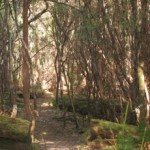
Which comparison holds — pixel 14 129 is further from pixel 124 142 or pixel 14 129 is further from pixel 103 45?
pixel 124 142

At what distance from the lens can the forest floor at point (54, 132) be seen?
813cm

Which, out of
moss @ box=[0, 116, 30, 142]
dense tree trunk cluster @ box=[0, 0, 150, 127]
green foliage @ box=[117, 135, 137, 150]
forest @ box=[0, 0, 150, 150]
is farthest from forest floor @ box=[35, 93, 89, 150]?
green foliage @ box=[117, 135, 137, 150]

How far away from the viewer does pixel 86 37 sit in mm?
9320

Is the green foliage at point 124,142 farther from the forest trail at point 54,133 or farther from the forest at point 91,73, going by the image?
the forest trail at point 54,133

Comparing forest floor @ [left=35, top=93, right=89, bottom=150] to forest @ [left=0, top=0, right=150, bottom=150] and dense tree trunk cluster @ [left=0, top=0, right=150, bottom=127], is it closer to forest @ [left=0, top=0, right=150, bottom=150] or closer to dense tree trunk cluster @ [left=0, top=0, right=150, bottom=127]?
forest @ [left=0, top=0, right=150, bottom=150]

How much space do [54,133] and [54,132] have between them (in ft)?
0.44

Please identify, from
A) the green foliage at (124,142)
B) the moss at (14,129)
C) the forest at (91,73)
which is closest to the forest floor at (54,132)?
the forest at (91,73)

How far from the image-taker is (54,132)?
10.1 metres

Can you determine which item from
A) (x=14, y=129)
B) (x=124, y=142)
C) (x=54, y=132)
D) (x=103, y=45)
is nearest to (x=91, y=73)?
(x=103, y=45)

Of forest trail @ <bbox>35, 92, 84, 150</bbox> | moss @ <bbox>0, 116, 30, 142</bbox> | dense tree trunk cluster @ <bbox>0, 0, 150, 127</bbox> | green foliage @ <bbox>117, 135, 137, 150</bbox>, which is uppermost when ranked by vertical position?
dense tree trunk cluster @ <bbox>0, 0, 150, 127</bbox>

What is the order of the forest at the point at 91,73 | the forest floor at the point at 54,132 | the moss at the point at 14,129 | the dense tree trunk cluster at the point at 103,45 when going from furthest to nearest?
the forest floor at the point at 54,132
the dense tree trunk cluster at the point at 103,45
the forest at the point at 91,73
the moss at the point at 14,129

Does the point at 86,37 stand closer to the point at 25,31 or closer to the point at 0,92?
the point at 25,31

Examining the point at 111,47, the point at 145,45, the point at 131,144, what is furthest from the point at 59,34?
the point at 131,144

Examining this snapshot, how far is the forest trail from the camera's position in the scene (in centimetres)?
813
